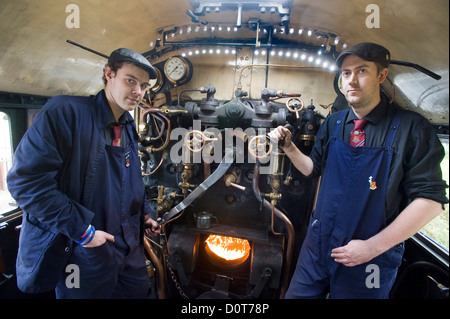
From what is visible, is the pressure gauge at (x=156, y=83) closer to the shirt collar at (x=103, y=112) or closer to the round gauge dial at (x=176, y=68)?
the round gauge dial at (x=176, y=68)

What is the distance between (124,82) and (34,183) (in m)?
0.92

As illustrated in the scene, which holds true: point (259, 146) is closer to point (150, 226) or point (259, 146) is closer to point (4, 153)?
point (150, 226)

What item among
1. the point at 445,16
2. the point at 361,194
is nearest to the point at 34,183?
the point at 361,194

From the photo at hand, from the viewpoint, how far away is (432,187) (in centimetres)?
133

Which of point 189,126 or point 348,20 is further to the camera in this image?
point 189,126

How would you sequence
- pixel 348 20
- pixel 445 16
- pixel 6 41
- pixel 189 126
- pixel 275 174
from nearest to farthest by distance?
pixel 445 16, pixel 6 41, pixel 348 20, pixel 275 174, pixel 189 126

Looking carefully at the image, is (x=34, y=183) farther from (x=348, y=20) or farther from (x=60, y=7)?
(x=348, y=20)

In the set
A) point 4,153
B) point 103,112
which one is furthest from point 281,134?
point 4,153

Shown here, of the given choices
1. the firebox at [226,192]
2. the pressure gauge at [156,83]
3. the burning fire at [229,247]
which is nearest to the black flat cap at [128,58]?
the firebox at [226,192]

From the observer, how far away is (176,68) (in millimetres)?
2734

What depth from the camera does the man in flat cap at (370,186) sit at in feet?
4.54

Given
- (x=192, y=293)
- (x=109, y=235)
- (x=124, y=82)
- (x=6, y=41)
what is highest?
(x=6, y=41)

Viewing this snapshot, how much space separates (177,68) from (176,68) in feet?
0.04

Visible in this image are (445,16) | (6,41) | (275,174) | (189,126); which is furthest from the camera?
(189,126)
